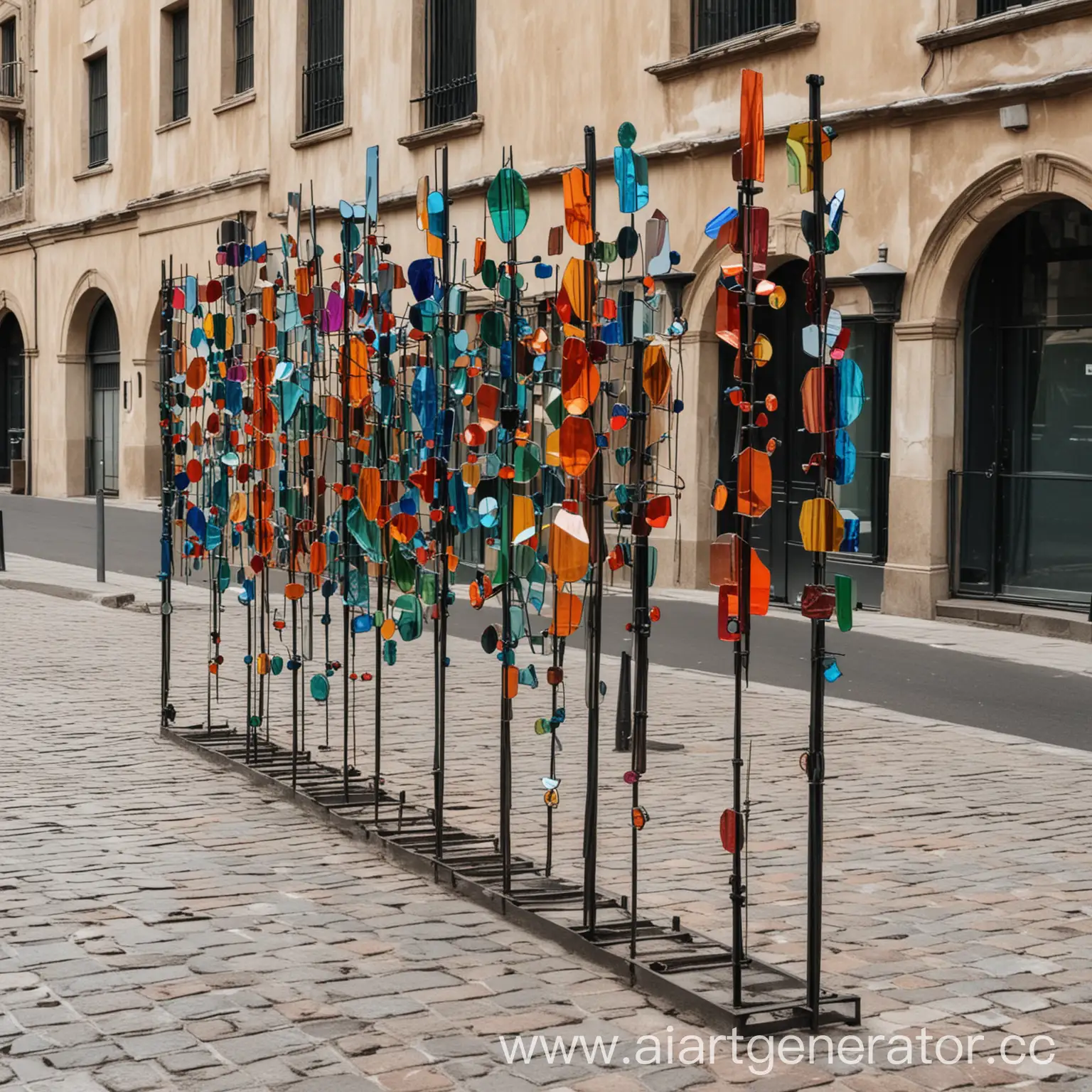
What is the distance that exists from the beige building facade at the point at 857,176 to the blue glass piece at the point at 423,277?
903cm

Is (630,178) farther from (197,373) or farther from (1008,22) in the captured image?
(1008,22)

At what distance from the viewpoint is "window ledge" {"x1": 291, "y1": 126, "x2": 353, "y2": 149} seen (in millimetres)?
24125

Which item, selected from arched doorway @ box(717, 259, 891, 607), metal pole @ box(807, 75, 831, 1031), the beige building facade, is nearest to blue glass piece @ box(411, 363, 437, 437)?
metal pole @ box(807, 75, 831, 1031)

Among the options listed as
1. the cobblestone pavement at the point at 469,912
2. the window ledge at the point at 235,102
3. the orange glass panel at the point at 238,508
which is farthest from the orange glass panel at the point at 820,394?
the window ledge at the point at 235,102

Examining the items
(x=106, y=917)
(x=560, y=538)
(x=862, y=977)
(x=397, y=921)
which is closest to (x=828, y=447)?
(x=560, y=538)

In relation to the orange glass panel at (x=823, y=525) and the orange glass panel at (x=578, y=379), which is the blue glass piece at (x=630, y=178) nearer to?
the orange glass panel at (x=578, y=379)

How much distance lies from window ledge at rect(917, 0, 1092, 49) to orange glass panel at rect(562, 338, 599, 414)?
1020 centimetres

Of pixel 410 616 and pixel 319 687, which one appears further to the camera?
pixel 319 687

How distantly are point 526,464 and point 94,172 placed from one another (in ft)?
96.0

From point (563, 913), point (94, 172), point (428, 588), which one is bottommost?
point (563, 913)

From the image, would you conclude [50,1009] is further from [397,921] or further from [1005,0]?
[1005,0]

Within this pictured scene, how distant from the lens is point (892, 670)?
1289cm

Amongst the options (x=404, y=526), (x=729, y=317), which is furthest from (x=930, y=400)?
(x=729, y=317)

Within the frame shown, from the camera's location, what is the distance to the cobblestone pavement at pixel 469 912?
4594mm
